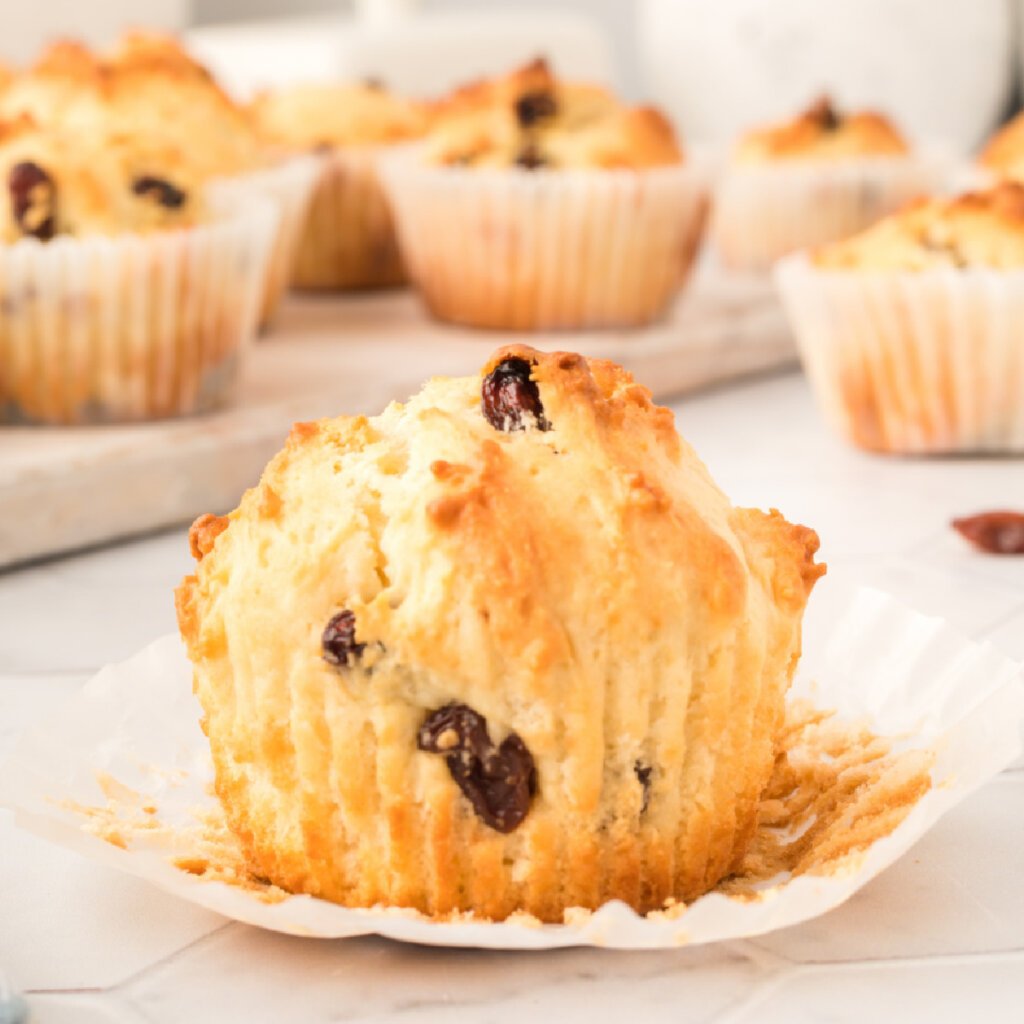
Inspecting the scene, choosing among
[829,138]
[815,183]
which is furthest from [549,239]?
[829,138]

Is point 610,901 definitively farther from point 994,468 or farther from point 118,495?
point 994,468

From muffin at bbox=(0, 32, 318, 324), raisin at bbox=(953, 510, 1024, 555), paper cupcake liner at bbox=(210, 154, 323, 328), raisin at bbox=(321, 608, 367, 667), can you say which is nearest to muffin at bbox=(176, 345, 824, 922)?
raisin at bbox=(321, 608, 367, 667)

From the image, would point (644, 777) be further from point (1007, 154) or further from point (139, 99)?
point (1007, 154)

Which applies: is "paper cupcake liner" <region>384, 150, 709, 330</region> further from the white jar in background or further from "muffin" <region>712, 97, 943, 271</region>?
the white jar in background

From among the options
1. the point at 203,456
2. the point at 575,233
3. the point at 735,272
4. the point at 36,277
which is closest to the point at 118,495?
the point at 203,456

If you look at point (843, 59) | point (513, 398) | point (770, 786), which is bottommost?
point (843, 59)

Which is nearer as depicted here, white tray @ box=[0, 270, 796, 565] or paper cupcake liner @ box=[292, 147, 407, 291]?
white tray @ box=[0, 270, 796, 565]
